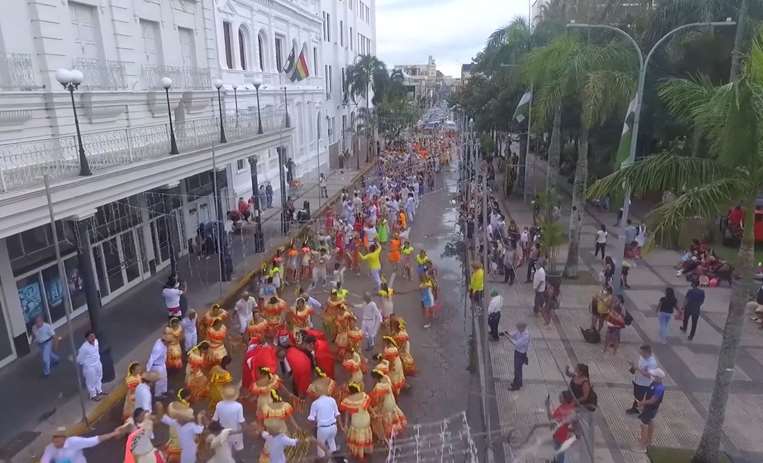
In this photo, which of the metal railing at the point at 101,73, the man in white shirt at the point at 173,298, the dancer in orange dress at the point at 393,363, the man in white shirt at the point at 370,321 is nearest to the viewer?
the dancer in orange dress at the point at 393,363

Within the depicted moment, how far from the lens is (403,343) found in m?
9.86

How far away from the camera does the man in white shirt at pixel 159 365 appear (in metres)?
9.02

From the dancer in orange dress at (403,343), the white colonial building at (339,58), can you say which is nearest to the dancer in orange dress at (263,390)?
the dancer in orange dress at (403,343)

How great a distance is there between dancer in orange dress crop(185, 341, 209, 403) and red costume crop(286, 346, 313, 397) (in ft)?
4.53

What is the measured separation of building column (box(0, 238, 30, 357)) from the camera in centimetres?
1086

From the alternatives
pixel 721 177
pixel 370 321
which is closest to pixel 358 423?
pixel 370 321

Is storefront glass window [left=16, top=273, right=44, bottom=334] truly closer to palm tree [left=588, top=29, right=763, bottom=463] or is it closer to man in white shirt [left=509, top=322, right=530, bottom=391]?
man in white shirt [left=509, top=322, right=530, bottom=391]

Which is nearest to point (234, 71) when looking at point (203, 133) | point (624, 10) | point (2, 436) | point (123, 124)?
point (203, 133)

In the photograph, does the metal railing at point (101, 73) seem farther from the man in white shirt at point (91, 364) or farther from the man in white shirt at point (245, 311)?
the man in white shirt at point (91, 364)

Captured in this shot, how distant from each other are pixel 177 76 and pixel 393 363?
1332cm

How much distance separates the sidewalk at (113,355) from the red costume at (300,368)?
3334 millimetres

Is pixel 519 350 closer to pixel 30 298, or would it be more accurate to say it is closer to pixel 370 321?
pixel 370 321

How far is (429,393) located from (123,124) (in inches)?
446

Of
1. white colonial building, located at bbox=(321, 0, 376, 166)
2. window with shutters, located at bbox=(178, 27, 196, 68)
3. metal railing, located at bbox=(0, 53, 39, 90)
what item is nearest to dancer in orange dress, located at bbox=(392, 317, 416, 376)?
metal railing, located at bbox=(0, 53, 39, 90)
